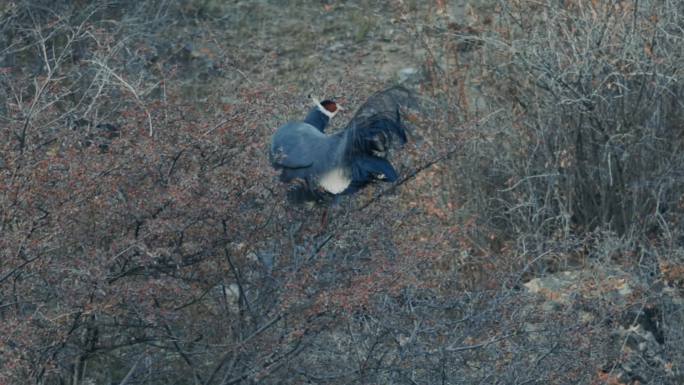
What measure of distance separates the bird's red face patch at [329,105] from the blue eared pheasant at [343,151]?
0.17 m

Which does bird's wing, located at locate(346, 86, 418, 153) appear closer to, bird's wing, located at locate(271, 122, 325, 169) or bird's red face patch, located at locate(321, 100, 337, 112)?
bird's wing, located at locate(271, 122, 325, 169)

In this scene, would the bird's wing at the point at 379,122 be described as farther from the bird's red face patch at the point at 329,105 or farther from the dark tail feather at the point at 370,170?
the bird's red face patch at the point at 329,105

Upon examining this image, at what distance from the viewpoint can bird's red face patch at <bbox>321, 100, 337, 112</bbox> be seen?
5.54 meters

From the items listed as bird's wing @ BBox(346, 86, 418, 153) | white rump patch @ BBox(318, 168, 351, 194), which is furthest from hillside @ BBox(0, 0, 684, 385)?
bird's wing @ BBox(346, 86, 418, 153)

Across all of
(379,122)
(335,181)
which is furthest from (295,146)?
(379,122)

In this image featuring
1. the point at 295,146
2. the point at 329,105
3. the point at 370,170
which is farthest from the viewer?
the point at 329,105

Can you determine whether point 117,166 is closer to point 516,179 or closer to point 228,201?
point 228,201

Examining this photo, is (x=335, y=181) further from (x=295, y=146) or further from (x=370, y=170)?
(x=295, y=146)

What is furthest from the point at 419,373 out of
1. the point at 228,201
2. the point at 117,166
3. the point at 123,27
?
the point at 123,27

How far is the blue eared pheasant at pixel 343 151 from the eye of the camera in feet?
15.6

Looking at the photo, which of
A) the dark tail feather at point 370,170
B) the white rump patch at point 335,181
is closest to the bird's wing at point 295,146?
the white rump patch at point 335,181

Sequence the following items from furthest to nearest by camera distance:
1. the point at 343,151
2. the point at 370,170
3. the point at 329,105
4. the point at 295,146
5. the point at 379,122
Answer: the point at 329,105 < the point at 295,146 < the point at 343,151 < the point at 370,170 < the point at 379,122

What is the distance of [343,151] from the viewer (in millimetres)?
4969

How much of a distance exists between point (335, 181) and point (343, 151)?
131 millimetres
